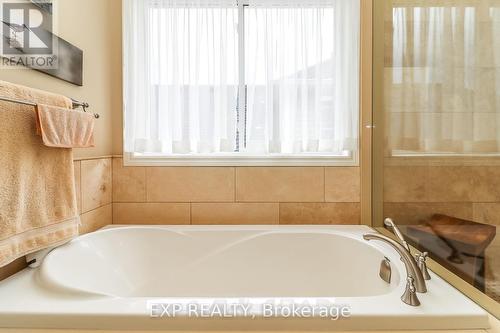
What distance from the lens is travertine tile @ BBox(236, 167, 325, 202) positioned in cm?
183

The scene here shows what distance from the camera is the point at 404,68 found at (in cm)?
160

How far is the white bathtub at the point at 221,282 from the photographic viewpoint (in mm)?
777

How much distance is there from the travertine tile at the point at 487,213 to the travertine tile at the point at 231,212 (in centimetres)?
102

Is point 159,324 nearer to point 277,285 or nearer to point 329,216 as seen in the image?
point 277,285

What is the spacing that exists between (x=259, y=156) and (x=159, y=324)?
1.21m

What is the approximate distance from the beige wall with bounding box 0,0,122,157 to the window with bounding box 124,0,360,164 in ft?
0.35

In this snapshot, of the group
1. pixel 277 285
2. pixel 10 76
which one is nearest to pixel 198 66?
pixel 10 76

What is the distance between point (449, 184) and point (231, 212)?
3.90 ft

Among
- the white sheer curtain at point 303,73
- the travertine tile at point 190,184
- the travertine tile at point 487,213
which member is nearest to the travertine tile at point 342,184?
the white sheer curtain at point 303,73

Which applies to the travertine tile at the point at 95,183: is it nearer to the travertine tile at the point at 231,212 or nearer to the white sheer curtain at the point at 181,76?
the white sheer curtain at the point at 181,76

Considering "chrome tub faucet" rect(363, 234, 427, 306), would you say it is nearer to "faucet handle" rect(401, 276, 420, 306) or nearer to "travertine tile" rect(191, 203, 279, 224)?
"faucet handle" rect(401, 276, 420, 306)

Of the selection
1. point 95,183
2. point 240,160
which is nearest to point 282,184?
point 240,160

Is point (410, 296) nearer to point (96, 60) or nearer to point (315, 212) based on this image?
point (315, 212)

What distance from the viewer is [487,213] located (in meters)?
1.07
